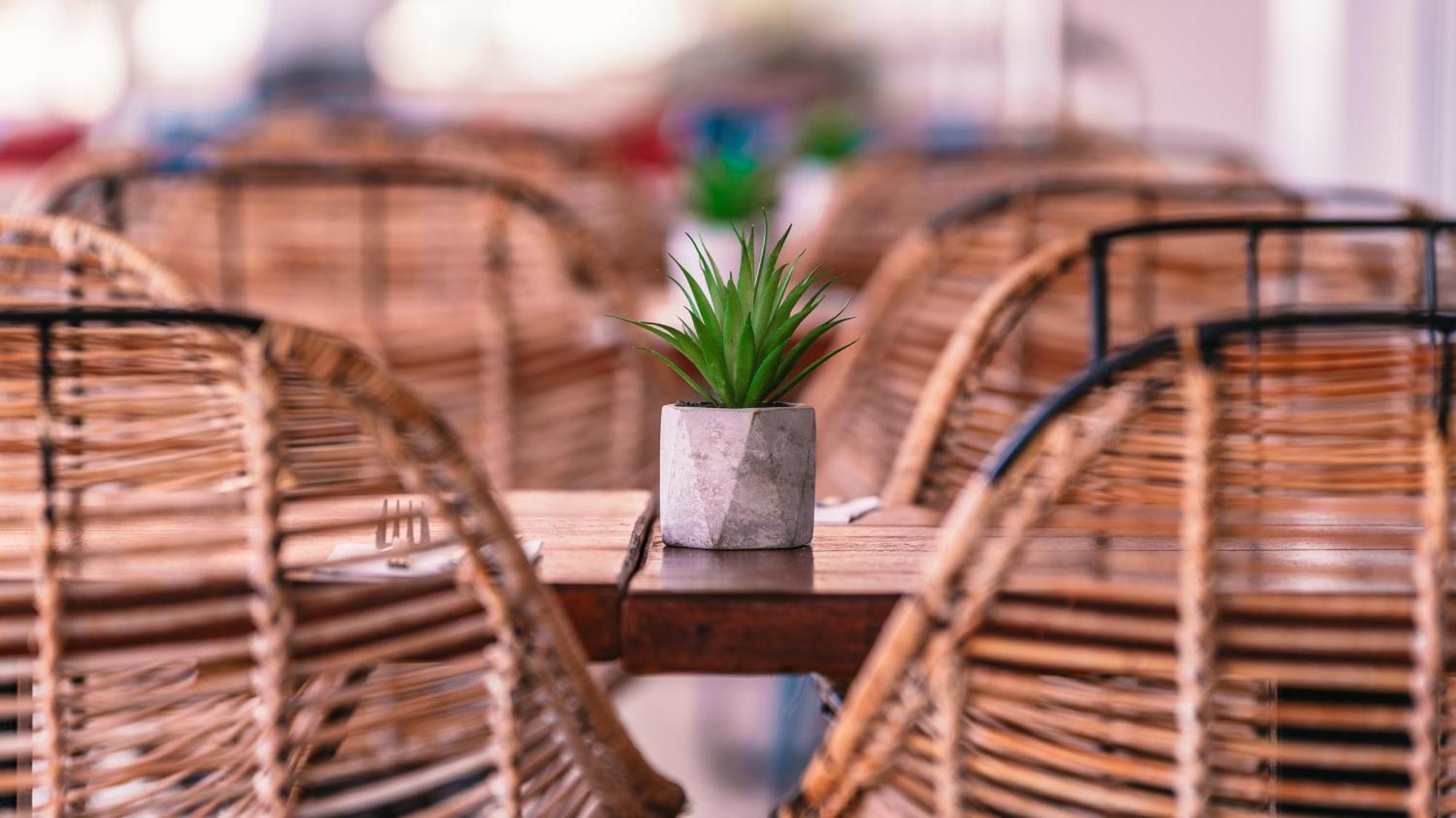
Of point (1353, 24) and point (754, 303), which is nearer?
point (754, 303)

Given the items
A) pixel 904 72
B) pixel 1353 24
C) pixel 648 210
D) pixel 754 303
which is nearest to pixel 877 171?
pixel 648 210

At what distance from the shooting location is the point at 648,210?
413 centimetres

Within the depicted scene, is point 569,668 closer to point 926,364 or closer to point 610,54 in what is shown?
point 926,364

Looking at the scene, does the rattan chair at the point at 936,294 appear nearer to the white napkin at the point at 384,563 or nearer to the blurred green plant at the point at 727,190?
the blurred green plant at the point at 727,190

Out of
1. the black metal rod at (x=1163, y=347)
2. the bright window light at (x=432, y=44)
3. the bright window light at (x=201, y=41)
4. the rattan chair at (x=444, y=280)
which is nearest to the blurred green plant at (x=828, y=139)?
the rattan chair at (x=444, y=280)

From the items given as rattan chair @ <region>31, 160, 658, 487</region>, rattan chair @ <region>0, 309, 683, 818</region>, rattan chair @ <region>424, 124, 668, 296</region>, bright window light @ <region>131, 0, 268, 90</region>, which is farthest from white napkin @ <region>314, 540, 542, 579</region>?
bright window light @ <region>131, 0, 268, 90</region>

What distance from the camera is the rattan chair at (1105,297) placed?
1.57 metres

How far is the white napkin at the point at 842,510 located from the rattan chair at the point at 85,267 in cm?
61

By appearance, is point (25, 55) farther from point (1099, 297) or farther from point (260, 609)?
point (260, 609)

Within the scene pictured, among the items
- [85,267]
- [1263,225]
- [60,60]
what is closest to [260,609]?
[85,267]

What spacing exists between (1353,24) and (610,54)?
9.17 metres

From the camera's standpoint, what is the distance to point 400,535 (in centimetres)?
109

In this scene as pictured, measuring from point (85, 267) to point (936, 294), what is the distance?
111 centimetres

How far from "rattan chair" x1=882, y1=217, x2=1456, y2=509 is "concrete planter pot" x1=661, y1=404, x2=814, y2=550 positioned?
0.43 meters
